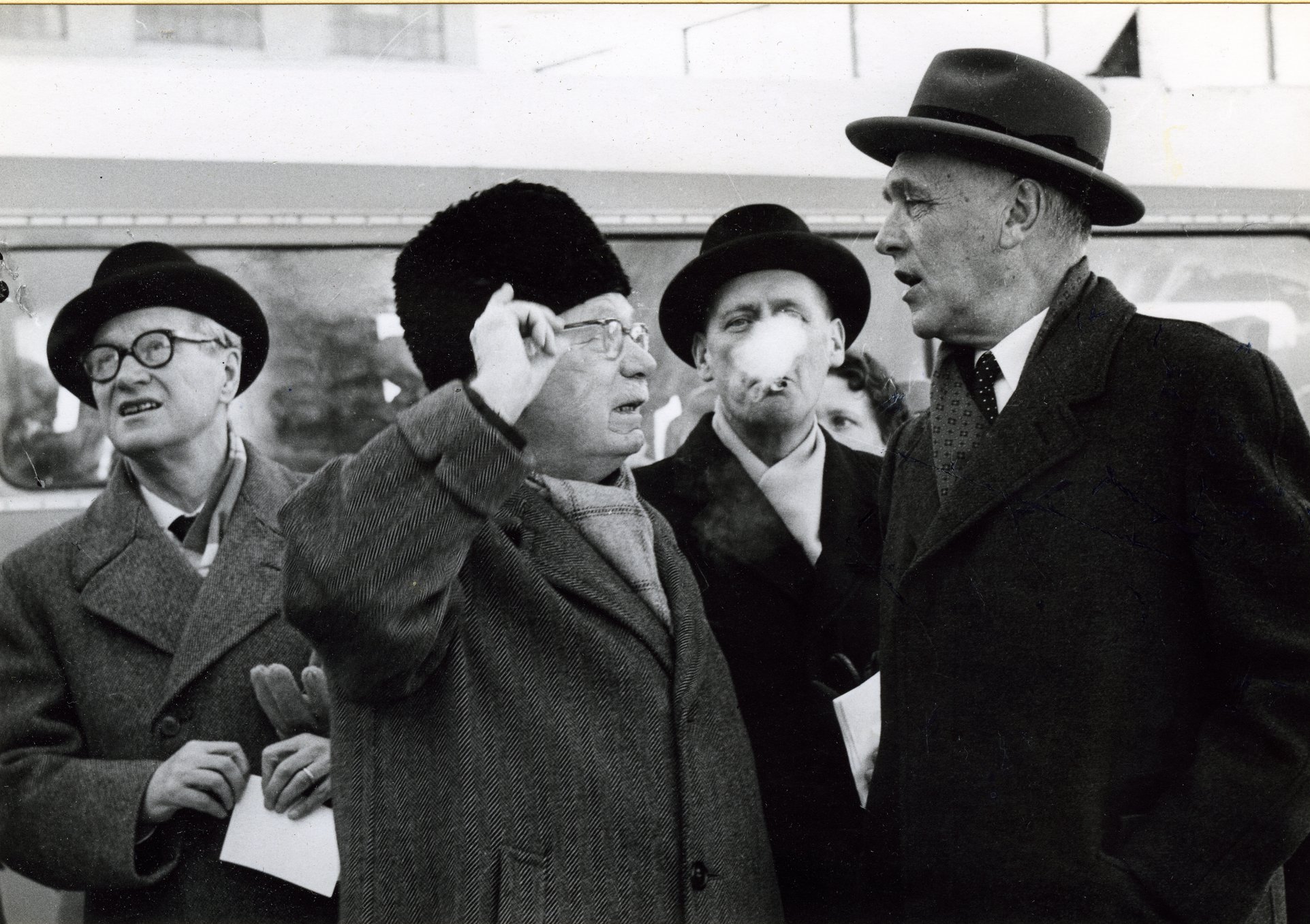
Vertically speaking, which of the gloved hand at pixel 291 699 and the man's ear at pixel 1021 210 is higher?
the man's ear at pixel 1021 210

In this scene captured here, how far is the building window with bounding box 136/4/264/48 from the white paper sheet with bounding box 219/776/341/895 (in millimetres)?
1819

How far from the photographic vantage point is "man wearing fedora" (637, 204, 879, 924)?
8.55 ft

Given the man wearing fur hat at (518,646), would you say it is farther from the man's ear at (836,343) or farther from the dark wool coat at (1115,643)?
the man's ear at (836,343)

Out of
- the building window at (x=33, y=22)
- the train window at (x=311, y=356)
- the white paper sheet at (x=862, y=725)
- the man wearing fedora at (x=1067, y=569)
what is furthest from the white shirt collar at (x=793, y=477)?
the building window at (x=33, y=22)

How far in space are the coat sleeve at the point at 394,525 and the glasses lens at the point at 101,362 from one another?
3.26ft

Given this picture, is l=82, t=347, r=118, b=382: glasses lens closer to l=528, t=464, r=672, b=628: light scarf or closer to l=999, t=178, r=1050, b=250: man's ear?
l=528, t=464, r=672, b=628: light scarf

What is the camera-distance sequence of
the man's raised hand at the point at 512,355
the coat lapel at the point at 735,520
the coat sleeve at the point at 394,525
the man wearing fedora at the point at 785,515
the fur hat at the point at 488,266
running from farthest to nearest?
1. the coat lapel at the point at 735,520
2. the man wearing fedora at the point at 785,515
3. the fur hat at the point at 488,266
4. the man's raised hand at the point at 512,355
5. the coat sleeve at the point at 394,525

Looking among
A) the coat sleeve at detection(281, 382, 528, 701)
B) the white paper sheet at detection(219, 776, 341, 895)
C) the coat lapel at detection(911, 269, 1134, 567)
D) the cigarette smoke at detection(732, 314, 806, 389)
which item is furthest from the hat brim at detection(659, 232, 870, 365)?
the white paper sheet at detection(219, 776, 341, 895)

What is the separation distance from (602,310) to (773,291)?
1.83 ft

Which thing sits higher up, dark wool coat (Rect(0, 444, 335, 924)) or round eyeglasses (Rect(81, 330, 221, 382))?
round eyeglasses (Rect(81, 330, 221, 382))

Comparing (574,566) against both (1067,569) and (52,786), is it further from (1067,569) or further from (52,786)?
(52,786)

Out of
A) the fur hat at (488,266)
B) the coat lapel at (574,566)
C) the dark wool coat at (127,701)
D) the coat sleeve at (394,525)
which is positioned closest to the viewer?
the coat sleeve at (394,525)

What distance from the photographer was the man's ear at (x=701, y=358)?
276cm

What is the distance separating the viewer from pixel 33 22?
276 cm
